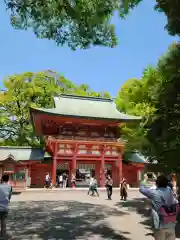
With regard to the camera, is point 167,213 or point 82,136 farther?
point 82,136

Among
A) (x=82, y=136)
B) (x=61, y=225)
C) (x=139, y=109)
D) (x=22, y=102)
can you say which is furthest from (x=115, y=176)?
(x=61, y=225)

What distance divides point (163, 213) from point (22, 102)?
35169 mm

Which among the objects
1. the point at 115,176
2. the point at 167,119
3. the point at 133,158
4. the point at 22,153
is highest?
the point at 167,119

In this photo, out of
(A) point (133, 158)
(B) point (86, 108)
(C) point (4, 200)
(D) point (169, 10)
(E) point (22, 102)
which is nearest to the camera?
(C) point (4, 200)

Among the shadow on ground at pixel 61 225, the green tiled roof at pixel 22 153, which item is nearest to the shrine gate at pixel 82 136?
the green tiled roof at pixel 22 153

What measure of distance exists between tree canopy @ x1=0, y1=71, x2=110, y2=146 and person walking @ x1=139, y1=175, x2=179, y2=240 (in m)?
33.3

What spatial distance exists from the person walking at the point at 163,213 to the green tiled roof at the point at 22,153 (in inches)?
998

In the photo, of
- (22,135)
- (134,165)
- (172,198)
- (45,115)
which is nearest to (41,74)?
(22,135)

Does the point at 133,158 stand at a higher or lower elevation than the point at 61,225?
higher

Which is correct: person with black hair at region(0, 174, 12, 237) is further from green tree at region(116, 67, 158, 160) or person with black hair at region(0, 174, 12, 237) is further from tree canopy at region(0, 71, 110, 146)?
tree canopy at region(0, 71, 110, 146)

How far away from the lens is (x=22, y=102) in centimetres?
3756

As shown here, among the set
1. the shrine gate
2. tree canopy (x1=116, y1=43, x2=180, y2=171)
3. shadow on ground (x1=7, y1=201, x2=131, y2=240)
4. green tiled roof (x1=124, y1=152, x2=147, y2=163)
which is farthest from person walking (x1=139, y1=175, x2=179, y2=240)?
green tiled roof (x1=124, y1=152, x2=147, y2=163)

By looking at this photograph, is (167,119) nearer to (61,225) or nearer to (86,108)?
(61,225)

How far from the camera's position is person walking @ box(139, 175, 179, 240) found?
4387 mm
